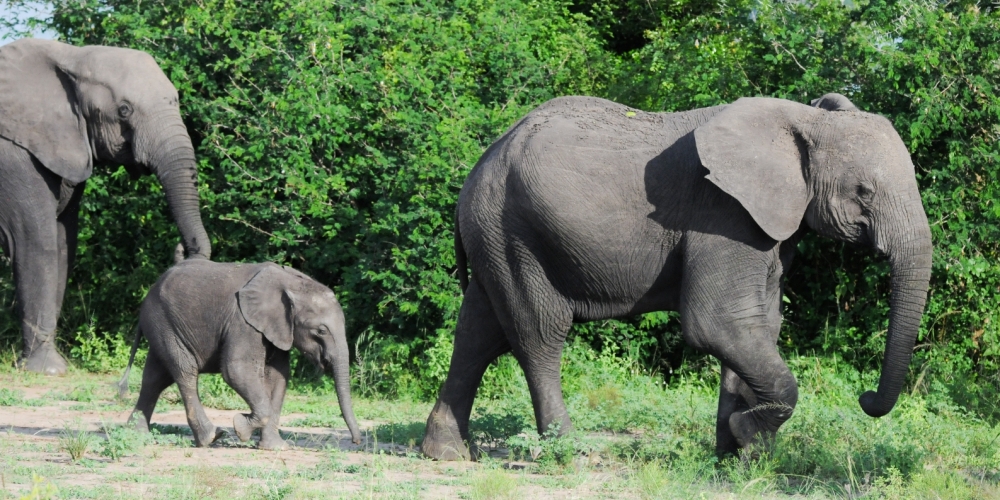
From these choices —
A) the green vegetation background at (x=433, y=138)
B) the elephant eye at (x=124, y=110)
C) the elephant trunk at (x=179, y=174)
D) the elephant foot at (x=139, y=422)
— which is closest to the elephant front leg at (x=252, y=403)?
the elephant foot at (x=139, y=422)

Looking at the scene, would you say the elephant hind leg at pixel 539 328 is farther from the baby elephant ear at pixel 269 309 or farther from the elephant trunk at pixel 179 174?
the elephant trunk at pixel 179 174

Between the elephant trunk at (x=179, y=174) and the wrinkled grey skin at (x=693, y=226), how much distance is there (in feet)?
11.6

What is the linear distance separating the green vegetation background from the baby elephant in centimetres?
241

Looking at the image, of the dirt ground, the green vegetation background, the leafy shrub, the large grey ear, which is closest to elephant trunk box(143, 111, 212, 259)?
the green vegetation background

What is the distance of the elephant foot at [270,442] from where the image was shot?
779 cm

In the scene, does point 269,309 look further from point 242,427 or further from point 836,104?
point 836,104

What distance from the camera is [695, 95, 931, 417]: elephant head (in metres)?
6.76

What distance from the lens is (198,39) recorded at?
40.1 feet

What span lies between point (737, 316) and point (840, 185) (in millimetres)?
857

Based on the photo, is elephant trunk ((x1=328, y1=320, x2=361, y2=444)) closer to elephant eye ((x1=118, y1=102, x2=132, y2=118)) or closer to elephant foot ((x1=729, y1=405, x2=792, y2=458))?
elephant foot ((x1=729, y1=405, x2=792, y2=458))

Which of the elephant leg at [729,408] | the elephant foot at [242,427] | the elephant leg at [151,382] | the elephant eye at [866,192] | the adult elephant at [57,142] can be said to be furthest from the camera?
the adult elephant at [57,142]

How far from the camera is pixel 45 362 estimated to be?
11.5 m

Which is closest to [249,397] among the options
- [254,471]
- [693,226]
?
[254,471]

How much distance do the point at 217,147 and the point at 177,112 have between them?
787 mm
